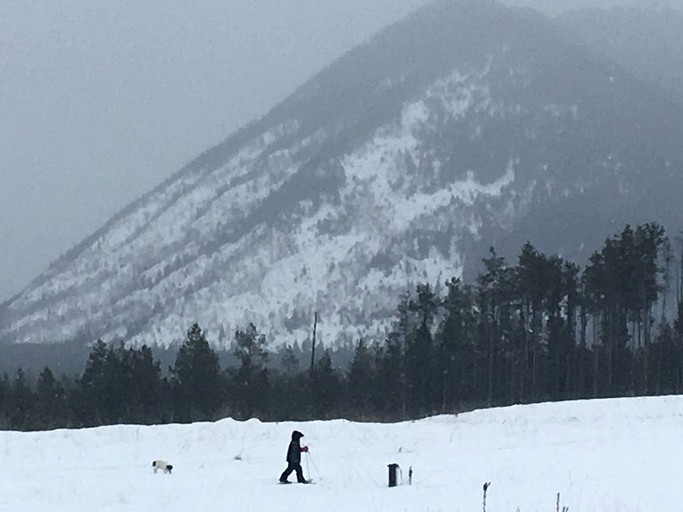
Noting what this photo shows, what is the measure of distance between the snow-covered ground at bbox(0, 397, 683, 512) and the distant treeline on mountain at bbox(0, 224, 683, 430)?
30.1 m

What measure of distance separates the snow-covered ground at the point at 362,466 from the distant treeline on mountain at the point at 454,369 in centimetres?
3009

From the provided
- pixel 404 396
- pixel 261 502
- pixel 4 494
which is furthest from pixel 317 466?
pixel 404 396

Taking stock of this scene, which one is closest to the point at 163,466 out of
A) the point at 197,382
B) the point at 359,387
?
the point at 197,382

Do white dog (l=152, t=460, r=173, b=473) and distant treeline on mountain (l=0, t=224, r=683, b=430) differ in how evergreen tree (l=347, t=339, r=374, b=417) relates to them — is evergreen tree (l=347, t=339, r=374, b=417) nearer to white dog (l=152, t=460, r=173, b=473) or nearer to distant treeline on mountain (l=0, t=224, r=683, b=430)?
distant treeline on mountain (l=0, t=224, r=683, b=430)

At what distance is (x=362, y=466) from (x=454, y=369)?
52.3 metres

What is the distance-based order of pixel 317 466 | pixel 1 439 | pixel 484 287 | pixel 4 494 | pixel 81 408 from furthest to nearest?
pixel 484 287, pixel 81 408, pixel 1 439, pixel 317 466, pixel 4 494

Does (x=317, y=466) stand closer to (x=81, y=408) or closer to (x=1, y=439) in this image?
(x=1, y=439)

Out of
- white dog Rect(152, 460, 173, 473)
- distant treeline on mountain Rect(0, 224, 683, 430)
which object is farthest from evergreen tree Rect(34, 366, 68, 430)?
white dog Rect(152, 460, 173, 473)

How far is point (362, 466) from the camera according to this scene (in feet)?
85.3

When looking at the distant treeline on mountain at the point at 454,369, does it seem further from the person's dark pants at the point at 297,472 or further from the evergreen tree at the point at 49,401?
the person's dark pants at the point at 297,472

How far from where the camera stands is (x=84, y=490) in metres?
21.8

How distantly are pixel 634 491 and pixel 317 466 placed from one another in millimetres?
9409

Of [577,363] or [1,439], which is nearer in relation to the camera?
[1,439]

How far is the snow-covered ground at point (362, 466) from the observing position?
758 inches
